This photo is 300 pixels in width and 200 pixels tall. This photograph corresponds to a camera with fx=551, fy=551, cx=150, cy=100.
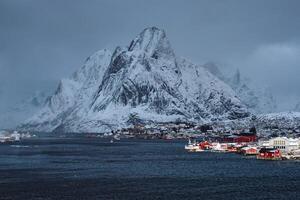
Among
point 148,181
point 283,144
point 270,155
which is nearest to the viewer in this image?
point 148,181

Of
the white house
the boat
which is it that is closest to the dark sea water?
the boat

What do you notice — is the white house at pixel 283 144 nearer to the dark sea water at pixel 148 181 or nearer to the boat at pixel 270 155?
the boat at pixel 270 155

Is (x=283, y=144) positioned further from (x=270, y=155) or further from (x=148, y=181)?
(x=148, y=181)

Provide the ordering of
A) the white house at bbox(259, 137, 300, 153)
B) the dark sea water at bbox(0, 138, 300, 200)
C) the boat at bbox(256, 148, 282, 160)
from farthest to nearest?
1. the white house at bbox(259, 137, 300, 153)
2. the boat at bbox(256, 148, 282, 160)
3. the dark sea water at bbox(0, 138, 300, 200)

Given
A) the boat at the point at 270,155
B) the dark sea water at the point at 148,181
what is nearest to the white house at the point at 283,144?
the boat at the point at 270,155

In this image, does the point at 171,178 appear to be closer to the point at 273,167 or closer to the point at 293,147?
the point at 273,167

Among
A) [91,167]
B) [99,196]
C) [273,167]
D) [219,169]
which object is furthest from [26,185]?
[273,167]

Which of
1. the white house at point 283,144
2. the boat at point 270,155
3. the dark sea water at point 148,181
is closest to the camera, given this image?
the dark sea water at point 148,181

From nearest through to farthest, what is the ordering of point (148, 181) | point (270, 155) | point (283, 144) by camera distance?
point (148, 181) < point (270, 155) < point (283, 144)

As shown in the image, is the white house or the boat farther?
the white house

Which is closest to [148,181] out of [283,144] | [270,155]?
[270,155]

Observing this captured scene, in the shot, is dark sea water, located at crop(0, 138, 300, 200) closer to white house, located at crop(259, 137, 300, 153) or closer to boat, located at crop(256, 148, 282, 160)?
boat, located at crop(256, 148, 282, 160)

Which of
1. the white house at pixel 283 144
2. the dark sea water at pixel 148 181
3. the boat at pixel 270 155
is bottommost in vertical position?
the dark sea water at pixel 148 181
